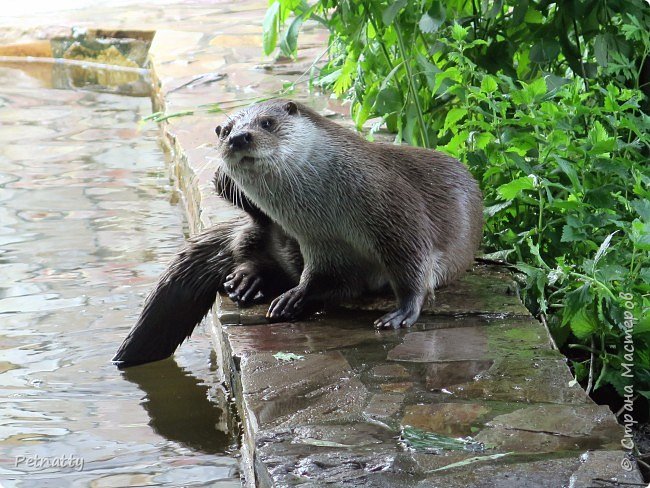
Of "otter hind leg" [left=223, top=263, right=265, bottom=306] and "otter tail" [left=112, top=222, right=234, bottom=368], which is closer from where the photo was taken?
"otter hind leg" [left=223, top=263, right=265, bottom=306]

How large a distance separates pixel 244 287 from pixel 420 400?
983 millimetres

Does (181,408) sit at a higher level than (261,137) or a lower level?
lower

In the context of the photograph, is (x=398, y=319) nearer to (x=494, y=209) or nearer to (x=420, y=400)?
(x=420, y=400)

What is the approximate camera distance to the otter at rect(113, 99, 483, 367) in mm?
3309

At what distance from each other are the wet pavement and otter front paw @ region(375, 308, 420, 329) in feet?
0.10

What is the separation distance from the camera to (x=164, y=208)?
5.77m

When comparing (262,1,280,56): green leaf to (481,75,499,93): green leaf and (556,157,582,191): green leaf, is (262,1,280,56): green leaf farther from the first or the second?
(556,157,582,191): green leaf

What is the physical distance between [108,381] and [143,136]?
3669 mm

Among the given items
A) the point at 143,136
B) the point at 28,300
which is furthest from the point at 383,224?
the point at 143,136

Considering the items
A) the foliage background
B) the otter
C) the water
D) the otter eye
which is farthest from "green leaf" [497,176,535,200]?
the water

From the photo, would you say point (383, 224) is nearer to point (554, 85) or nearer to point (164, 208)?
point (554, 85)

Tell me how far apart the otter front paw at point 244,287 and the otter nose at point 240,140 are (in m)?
0.53

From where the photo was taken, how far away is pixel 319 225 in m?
3.36

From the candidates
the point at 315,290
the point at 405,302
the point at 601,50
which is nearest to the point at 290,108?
the point at 315,290
